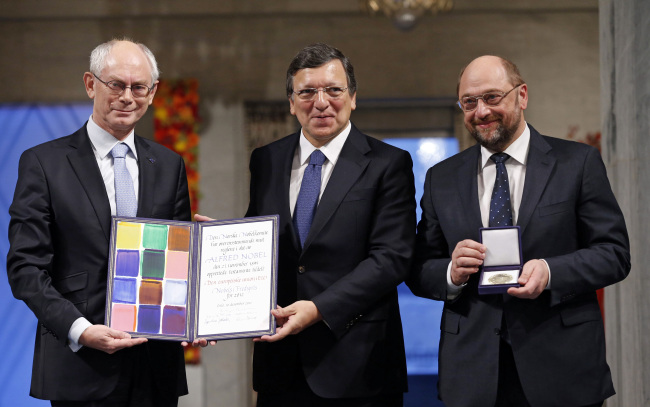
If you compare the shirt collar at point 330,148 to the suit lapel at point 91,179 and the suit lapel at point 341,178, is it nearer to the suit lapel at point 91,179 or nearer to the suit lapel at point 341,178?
the suit lapel at point 341,178

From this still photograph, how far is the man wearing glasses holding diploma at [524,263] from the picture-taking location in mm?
2334

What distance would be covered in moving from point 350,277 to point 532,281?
58cm

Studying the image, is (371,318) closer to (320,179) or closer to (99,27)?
(320,179)

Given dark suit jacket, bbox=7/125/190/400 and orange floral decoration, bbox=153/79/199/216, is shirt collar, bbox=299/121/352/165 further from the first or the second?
orange floral decoration, bbox=153/79/199/216

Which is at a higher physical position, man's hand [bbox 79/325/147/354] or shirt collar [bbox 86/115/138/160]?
shirt collar [bbox 86/115/138/160]

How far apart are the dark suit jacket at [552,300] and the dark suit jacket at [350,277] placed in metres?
0.18

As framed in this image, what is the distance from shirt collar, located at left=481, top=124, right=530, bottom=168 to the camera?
2.51m

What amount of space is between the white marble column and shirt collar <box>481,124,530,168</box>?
26.5 inches

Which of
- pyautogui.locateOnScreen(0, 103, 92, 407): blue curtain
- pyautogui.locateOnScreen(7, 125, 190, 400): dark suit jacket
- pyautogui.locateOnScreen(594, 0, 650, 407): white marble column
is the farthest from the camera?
pyautogui.locateOnScreen(0, 103, 92, 407): blue curtain

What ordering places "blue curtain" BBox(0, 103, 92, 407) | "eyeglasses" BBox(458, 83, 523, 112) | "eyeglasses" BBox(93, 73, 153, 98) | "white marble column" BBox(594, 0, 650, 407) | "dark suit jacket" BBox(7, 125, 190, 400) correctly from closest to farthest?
"dark suit jacket" BBox(7, 125, 190, 400)
"eyeglasses" BBox(458, 83, 523, 112)
"eyeglasses" BBox(93, 73, 153, 98)
"white marble column" BBox(594, 0, 650, 407)
"blue curtain" BBox(0, 103, 92, 407)

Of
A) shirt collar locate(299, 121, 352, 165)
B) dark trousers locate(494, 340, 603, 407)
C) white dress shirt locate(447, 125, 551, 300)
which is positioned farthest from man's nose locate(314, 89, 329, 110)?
dark trousers locate(494, 340, 603, 407)

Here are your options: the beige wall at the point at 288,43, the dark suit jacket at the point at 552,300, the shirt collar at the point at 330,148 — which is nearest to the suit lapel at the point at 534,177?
the dark suit jacket at the point at 552,300

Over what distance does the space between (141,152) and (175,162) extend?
0.42ft

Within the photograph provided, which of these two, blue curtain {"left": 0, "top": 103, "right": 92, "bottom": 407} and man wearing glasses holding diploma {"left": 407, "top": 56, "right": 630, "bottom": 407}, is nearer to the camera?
man wearing glasses holding diploma {"left": 407, "top": 56, "right": 630, "bottom": 407}
